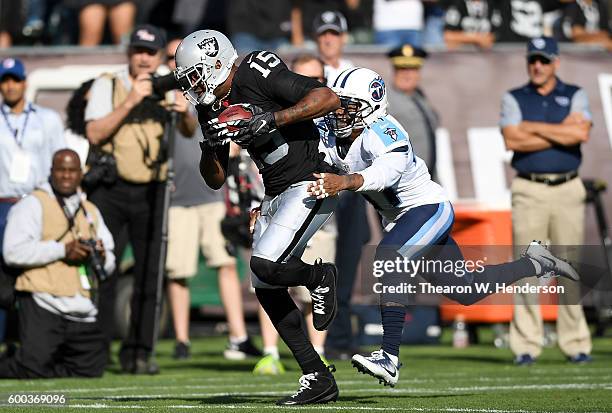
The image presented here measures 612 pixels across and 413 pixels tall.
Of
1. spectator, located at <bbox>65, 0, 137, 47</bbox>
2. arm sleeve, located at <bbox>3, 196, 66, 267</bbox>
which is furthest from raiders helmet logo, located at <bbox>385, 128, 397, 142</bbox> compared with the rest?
spectator, located at <bbox>65, 0, 137, 47</bbox>

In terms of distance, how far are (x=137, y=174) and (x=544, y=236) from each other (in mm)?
3053

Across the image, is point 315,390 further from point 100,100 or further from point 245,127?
point 100,100

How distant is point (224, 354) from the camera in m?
12.2

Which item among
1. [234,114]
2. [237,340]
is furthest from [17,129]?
[234,114]

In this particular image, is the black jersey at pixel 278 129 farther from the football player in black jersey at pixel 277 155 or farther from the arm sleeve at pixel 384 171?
the arm sleeve at pixel 384 171

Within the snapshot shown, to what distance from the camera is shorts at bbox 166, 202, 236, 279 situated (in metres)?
11.7

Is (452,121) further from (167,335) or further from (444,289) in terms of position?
(444,289)

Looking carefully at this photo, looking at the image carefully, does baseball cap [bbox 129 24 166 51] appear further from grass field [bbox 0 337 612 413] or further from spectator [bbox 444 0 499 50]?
spectator [bbox 444 0 499 50]

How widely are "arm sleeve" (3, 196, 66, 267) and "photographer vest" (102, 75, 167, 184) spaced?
29.2 inches

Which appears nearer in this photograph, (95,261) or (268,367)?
(95,261)

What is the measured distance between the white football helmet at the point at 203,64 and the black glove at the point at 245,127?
0.25 meters

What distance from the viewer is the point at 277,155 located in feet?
25.4

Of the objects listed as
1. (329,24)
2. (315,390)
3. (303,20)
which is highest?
(303,20)

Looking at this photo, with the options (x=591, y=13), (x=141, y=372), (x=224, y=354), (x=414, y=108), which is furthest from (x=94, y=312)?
(x=591, y=13)
